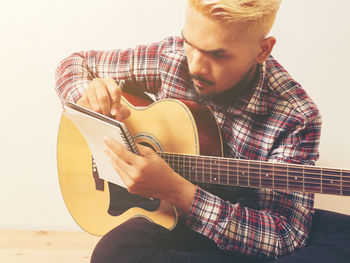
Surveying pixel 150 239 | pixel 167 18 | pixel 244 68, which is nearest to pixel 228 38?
pixel 244 68

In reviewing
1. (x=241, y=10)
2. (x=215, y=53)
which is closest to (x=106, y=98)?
(x=215, y=53)

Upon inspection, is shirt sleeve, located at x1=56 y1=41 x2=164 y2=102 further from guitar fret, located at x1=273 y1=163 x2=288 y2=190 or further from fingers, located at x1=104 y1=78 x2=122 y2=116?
guitar fret, located at x1=273 y1=163 x2=288 y2=190

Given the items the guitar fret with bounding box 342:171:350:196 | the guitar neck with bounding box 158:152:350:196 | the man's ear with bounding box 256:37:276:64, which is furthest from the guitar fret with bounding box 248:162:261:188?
the man's ear with bounding box 256:37:276:64

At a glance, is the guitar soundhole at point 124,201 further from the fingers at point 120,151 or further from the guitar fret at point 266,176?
the guitar fret at point 266,176

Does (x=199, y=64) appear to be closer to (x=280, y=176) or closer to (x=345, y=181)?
(x=280, y=176)

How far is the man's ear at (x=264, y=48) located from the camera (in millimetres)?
840

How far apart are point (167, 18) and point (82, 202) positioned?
2.49 feet

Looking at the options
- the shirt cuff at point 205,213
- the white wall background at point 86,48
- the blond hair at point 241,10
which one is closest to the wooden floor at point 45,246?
the white wall background at point 86,48

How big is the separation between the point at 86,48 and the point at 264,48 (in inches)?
29.1

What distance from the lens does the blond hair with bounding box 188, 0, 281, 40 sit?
750 mm

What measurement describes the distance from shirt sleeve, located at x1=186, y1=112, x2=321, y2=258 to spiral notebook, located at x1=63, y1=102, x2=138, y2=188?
0.82 ft

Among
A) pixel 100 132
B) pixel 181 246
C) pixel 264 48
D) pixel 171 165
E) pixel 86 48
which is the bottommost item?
pixel 181 246

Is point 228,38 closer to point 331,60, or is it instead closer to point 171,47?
point 171,47

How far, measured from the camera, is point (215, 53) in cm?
81
